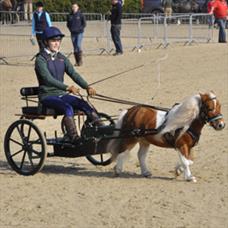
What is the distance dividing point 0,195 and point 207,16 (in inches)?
878

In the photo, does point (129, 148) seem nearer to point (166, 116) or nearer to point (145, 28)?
point (166, 116)

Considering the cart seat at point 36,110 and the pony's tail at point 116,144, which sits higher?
the cart seat at point 36,110

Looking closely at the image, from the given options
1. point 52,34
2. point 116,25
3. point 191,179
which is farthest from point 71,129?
point 116,25

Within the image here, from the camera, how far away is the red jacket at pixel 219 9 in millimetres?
29406

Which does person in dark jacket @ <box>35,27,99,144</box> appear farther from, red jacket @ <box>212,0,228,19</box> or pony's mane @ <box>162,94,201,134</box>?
red jacket @ <box>212,0,228,19</box>

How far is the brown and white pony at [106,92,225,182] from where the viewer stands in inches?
349

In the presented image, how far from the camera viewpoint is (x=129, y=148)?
370 inches

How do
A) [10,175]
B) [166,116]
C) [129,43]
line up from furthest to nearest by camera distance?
1. [129,43]
2. [10,175]
3. [166,116]

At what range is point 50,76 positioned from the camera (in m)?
9.54

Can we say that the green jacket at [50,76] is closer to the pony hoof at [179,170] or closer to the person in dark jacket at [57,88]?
the person in dark jacket at [57,88]

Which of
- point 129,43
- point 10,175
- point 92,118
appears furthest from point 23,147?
point 129,43

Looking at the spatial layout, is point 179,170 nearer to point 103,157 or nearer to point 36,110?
point 103,157

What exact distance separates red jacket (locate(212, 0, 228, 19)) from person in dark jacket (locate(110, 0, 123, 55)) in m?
5.00

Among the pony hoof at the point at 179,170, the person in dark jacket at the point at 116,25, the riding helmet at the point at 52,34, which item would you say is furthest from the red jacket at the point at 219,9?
the pony hoof at the point at 179,170
